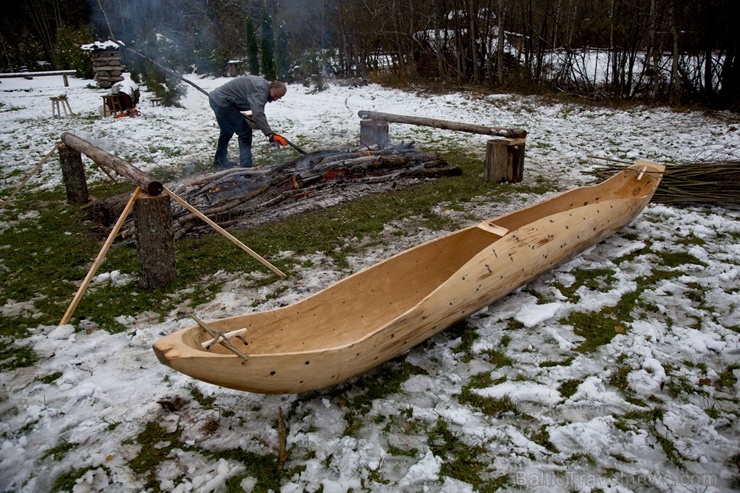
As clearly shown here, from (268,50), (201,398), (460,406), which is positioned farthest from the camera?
(268,50)

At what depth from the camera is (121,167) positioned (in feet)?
14.3

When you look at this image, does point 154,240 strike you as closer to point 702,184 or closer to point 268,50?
point 702,184

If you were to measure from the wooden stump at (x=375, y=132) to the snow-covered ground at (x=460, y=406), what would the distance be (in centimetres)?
Answer: 438

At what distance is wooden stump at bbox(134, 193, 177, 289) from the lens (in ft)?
12.6

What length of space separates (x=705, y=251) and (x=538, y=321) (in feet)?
7.48

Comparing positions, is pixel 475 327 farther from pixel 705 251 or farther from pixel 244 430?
pixel 705 251

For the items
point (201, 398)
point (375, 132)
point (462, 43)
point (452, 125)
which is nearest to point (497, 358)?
point (201, 398)

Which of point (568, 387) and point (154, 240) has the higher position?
point (154, 240)

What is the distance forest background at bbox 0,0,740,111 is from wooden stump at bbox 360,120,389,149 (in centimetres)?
697

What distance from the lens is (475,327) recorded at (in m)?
3.43

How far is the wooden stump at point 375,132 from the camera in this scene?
28.1ft

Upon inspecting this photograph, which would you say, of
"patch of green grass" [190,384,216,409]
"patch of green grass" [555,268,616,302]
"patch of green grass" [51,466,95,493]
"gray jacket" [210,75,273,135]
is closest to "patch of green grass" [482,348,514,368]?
"patch of green grass" [555,268,616,302]

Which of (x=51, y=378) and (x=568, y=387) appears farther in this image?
(x=51, y=378)

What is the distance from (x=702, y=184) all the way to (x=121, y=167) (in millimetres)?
6417
